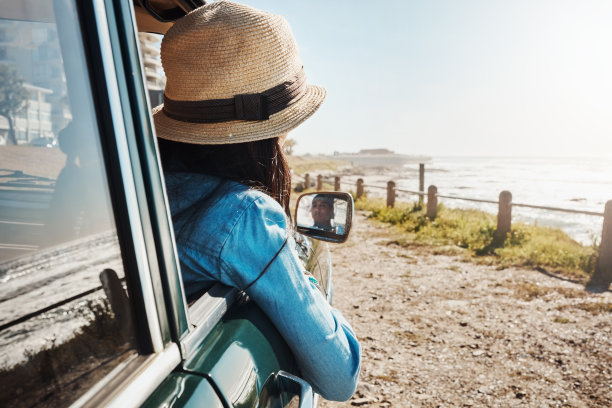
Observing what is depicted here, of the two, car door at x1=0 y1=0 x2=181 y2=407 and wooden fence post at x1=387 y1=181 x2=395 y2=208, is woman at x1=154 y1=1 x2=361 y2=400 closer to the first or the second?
car door at x1=0 y1=0 x2=181 y2=407

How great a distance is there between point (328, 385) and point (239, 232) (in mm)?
525

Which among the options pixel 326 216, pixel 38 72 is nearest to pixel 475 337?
pixel 326 216

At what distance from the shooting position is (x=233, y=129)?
1245 mm

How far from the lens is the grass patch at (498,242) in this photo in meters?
5.49

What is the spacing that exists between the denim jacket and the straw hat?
0.23 metres

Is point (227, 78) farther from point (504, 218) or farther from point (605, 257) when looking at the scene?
point (504, 218)

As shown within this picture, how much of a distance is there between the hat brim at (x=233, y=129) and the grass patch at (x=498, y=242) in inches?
207

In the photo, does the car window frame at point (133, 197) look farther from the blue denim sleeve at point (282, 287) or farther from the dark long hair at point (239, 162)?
the dark long hair at point (239, 162)

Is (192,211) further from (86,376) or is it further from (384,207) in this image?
(384,207)

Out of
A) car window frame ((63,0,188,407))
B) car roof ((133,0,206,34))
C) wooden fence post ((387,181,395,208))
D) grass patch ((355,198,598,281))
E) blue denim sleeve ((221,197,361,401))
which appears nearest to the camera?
car window frame ((63,0,188,407))

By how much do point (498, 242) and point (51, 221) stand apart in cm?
715

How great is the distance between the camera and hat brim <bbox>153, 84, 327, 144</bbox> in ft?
4.04


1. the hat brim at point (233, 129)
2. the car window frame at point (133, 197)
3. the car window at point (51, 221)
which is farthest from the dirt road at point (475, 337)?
the car window at point (51, 221)

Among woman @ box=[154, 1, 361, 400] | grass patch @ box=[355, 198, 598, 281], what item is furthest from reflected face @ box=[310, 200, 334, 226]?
grass patch @ box=[355, 198, 598, 281]
